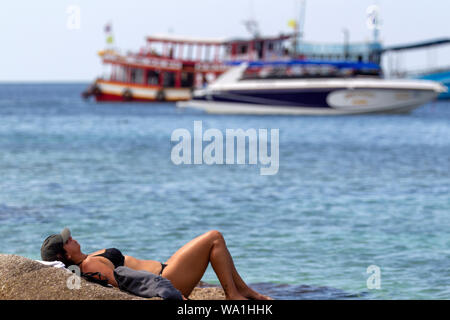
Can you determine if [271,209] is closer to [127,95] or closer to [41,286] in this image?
[41,286]

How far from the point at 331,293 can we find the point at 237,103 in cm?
3567

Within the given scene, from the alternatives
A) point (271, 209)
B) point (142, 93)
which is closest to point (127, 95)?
point (142, 93)

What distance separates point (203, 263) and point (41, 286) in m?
1.19

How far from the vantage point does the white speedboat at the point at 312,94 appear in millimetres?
41250

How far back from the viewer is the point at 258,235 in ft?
→ 38.1

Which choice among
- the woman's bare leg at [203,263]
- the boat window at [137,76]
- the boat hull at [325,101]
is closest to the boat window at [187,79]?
the boat window at [137,76]

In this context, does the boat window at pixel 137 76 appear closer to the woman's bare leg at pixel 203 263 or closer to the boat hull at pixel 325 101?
the boat hull at pixel 325 101

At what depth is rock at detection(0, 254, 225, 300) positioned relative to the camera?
5023 mm

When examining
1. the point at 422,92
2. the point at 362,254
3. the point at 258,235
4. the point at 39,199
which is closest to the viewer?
the point at 362,254

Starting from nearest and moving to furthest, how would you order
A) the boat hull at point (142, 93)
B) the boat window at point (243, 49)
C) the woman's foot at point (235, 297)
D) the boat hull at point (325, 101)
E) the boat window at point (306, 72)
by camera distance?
the woman's foot at point (235, 297) < the boat window at point (306, 72) < the boat hull at point (325, 101) < the boat window at point (243, 49) < the boat hull at point (142, 93)

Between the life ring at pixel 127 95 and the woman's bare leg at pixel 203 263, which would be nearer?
the woman's bare leg at pixel 203 263

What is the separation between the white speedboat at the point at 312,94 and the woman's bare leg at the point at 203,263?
36.3 metres

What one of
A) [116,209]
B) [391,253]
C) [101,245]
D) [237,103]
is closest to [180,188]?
[116,209]
